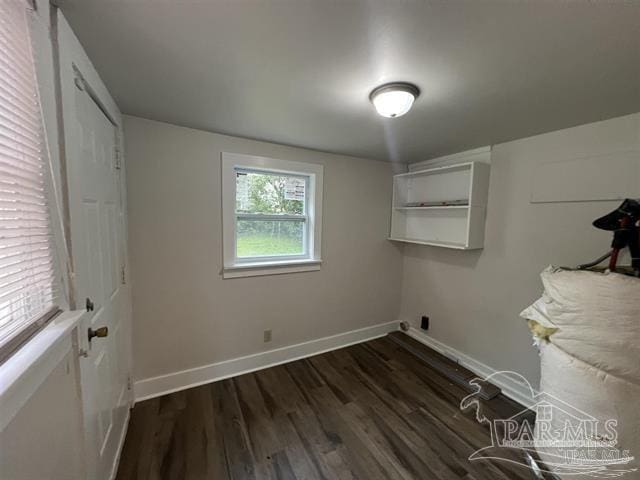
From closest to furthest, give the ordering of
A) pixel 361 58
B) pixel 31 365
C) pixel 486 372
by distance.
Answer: pixel 31 365
pixel 361 58
pixel 486 372

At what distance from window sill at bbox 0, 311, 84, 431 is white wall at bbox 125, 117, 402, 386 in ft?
4.02

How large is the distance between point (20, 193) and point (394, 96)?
1.46m

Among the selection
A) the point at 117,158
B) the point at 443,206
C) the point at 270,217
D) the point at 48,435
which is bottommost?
the point at 48,435

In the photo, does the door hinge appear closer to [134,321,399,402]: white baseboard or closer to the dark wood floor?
[134,321,399,402]: white baseboard

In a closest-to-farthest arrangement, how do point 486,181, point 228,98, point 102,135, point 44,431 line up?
point 44,431
point 102,135
point 228,98
point 486,181

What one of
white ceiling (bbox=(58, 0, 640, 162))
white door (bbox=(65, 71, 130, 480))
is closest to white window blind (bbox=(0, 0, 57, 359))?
white door (bbox=(65, 71, 130, 480))

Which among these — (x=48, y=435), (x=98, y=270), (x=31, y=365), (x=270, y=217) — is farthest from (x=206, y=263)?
(x=31, y=365)

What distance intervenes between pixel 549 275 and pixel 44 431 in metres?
2.22

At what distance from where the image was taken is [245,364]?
230cm

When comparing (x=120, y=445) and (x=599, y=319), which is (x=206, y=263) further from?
(x=599, y=319)

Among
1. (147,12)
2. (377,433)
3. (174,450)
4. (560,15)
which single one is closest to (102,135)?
(147,12)

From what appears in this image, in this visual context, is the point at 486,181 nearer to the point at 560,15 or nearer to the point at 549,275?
the point at 549,275

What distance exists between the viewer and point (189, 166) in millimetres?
1951

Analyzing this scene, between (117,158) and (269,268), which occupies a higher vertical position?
(117,158)
